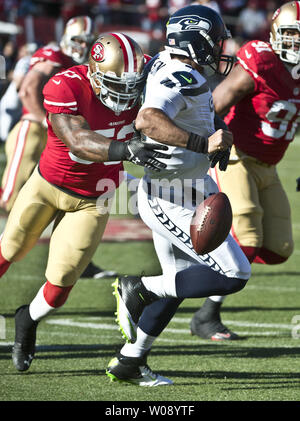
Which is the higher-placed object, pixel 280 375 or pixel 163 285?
pixel 163 285

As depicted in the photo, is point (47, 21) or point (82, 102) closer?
point (82, 102)

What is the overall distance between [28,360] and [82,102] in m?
1.31

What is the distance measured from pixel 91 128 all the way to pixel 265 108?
1.33 metres

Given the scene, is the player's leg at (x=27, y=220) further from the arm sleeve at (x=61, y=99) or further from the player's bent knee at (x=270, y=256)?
the player's bent knee at (x=270, y=256)

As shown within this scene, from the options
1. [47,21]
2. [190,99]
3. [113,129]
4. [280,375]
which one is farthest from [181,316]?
[47,21]

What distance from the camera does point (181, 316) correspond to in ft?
18.1

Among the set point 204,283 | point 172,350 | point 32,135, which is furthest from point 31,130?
point 204,283

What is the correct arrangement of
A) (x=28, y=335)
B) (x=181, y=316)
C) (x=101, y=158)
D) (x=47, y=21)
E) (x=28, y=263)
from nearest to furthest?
(x=101, y=158), (x=28, y=335), (x=181, y=316), (x=28, y=263), (x=47, y=21)

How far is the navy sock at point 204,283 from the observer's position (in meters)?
3.73

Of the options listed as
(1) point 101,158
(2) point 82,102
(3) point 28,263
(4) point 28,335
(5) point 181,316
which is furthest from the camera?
(3) point 28,263

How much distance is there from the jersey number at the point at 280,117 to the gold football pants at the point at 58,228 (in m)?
1.29

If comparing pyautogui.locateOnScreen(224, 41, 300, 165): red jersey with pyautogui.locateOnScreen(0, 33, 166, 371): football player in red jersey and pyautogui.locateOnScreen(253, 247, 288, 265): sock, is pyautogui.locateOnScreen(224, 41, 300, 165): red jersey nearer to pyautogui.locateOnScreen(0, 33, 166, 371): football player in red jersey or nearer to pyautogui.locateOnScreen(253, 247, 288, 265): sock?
pyautogui.locateOnScreen(253, 247, 288, 265): sock

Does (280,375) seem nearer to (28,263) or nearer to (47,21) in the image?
(28,263)

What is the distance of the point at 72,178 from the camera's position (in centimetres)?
417
